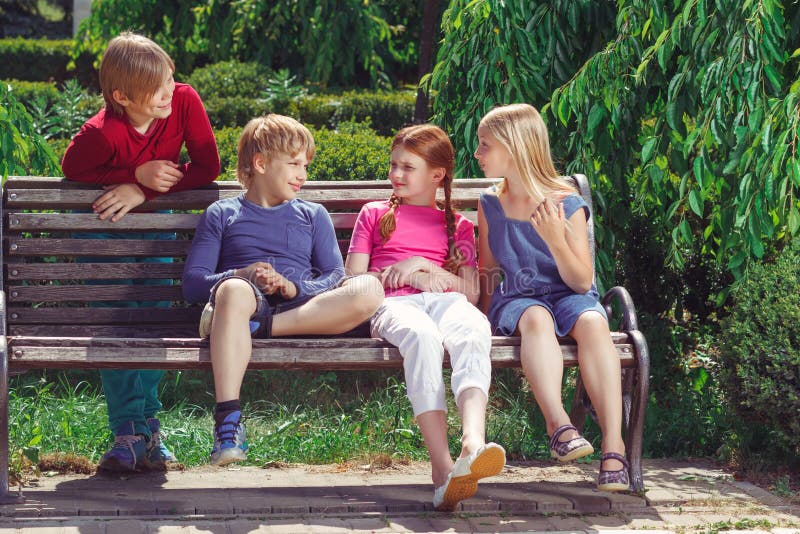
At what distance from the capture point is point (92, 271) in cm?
412

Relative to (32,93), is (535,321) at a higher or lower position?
lower

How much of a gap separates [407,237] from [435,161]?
0.30m

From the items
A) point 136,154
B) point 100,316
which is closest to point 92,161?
point 136,154

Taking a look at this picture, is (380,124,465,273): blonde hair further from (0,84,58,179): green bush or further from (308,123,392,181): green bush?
(0,84,58,179): green bush

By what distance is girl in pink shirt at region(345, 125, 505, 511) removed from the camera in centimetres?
343

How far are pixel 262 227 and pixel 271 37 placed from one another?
→ 841cm

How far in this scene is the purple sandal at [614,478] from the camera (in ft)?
11.5

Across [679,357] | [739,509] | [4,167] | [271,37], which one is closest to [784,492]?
[739,509]

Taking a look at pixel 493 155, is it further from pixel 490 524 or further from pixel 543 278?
pixel 490 524

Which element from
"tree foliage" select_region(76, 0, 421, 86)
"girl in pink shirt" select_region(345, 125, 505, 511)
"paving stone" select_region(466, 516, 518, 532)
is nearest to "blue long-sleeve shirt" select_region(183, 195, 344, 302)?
"girl in pink shirt" select_region(345, 125, 505, 511)

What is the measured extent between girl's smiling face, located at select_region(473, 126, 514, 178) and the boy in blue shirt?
61 cm

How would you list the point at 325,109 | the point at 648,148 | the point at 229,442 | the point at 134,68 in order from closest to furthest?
the point at 229,442 → the point at 134,68 → the point at 648,148 → the point at 325,109

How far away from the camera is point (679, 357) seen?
17.7 ft

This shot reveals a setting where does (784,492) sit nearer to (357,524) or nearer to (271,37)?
(357,524)
